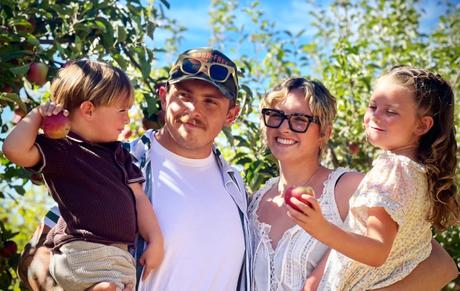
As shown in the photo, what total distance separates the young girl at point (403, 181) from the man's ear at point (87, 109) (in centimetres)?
78

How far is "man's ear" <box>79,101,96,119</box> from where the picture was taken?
1.89 metres

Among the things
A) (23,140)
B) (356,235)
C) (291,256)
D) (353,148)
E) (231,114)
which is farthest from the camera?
(353,148)

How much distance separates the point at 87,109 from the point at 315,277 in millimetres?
820

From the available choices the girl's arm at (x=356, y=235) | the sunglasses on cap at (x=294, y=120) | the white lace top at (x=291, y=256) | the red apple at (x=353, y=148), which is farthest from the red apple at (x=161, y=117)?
the red apple at (x=353, y=148)

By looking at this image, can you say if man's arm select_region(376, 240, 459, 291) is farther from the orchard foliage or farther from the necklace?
the orchard foliage

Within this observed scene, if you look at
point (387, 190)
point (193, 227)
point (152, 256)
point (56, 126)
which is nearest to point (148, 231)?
point (152, 256)

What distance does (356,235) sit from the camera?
6.13ft

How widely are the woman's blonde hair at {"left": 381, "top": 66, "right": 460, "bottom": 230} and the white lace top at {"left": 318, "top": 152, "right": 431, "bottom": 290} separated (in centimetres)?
3

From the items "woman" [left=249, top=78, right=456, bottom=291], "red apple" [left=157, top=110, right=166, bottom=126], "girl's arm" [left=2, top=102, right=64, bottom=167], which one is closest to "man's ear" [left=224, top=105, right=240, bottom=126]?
"woman" [left=249, top=78, right=456, bottom=291]

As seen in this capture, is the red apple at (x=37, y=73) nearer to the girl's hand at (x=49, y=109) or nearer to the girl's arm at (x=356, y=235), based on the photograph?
the girl's hand at (x=49, y=109)

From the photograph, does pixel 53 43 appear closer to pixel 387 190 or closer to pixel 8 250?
pixel 8 250

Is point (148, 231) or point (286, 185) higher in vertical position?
point (286, 185)

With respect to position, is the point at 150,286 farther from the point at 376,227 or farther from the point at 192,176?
the point at 376,227

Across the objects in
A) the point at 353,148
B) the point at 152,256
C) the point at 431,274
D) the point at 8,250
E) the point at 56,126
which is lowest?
the point at 8,250
